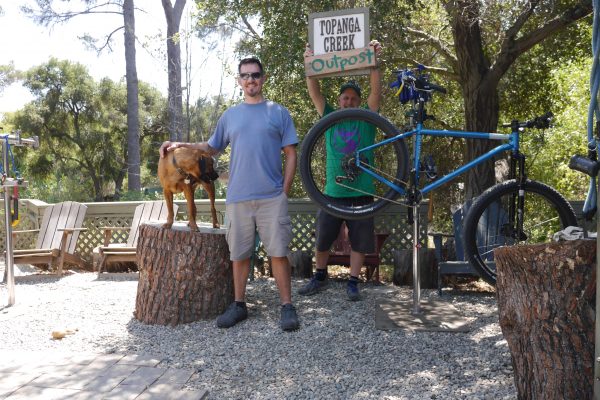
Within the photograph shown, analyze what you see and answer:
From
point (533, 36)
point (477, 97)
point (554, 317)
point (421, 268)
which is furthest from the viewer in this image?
point (477, 97)

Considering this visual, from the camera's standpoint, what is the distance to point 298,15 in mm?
5461

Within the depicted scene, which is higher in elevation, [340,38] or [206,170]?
[340,38]

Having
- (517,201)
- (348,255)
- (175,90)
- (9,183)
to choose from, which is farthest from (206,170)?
(175,90)

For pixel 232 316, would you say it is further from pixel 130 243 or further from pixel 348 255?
pixel 130 243

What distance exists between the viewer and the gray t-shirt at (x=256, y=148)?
391 centimetres

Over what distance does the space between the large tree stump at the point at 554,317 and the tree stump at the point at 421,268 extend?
3.43m

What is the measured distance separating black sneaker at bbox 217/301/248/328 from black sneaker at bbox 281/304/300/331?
12.5 inches

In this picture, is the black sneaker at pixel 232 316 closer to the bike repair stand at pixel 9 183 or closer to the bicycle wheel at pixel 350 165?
the bicycle wheel at pixel 350 165

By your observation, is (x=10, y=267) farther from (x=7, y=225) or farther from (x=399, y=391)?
(x=399, y=391)

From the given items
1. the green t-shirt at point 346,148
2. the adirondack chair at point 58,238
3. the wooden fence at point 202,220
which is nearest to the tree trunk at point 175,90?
the wooden fence at point 202,220

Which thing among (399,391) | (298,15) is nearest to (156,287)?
Result: (399,391)

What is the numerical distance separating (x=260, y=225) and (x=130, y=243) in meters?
3.69

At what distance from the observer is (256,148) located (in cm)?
390

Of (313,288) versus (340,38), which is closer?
(340,38)
